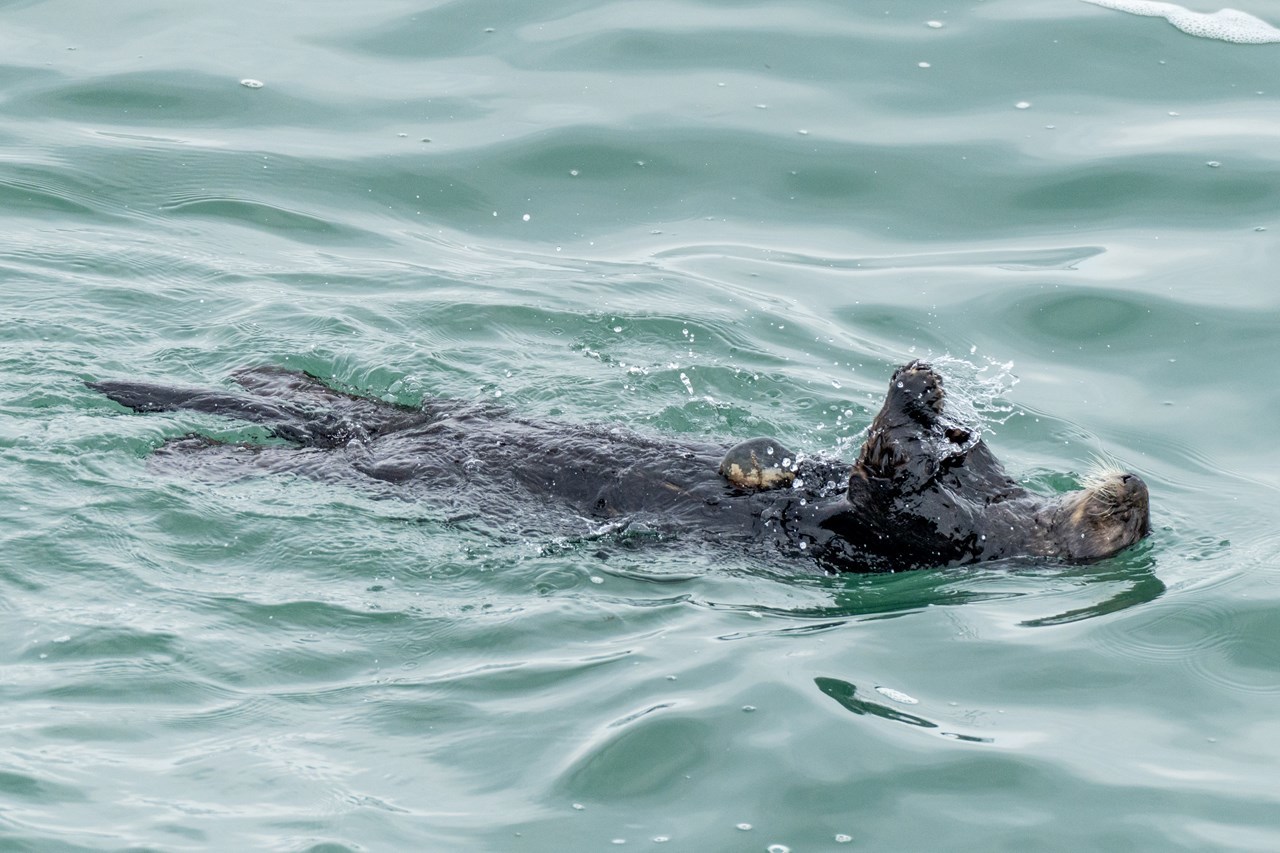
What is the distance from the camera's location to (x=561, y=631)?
17.9 ft

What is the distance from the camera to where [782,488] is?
575 cm

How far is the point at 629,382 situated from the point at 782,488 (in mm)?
2141

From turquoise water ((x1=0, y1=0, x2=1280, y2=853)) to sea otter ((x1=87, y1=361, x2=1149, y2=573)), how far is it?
117 mm

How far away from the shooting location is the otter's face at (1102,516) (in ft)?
18.5

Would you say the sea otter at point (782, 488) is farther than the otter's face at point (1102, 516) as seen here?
No

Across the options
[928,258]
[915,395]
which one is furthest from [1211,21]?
[915,395]

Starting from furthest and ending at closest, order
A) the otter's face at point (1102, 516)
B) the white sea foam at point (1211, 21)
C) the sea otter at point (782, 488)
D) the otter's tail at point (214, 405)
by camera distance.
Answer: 1. the white sea foam at point (1211, 21)
2. the otter's tail at point (214, 405)
3. the otter's face at point (1102, 516)
4. the sea otter at point (782, 488)

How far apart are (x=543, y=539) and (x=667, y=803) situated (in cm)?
157

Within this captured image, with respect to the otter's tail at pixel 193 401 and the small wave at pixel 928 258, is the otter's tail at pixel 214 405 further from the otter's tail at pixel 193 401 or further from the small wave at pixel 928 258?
the small wave at pixel 928 258

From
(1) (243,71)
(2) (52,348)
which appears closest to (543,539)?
(2) (52,348)

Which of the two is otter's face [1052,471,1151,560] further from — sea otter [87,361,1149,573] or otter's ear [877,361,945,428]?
otter's ear [877,361,945,428]

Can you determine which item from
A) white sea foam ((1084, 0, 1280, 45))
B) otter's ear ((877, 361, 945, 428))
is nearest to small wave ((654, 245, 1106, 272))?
white sea foam ((1084, 0, 1280, 45))

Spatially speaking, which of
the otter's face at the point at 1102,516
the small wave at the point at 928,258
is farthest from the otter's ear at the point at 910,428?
the small wave at the point at 928,258

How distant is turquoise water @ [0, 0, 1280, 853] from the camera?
15.2 ft
